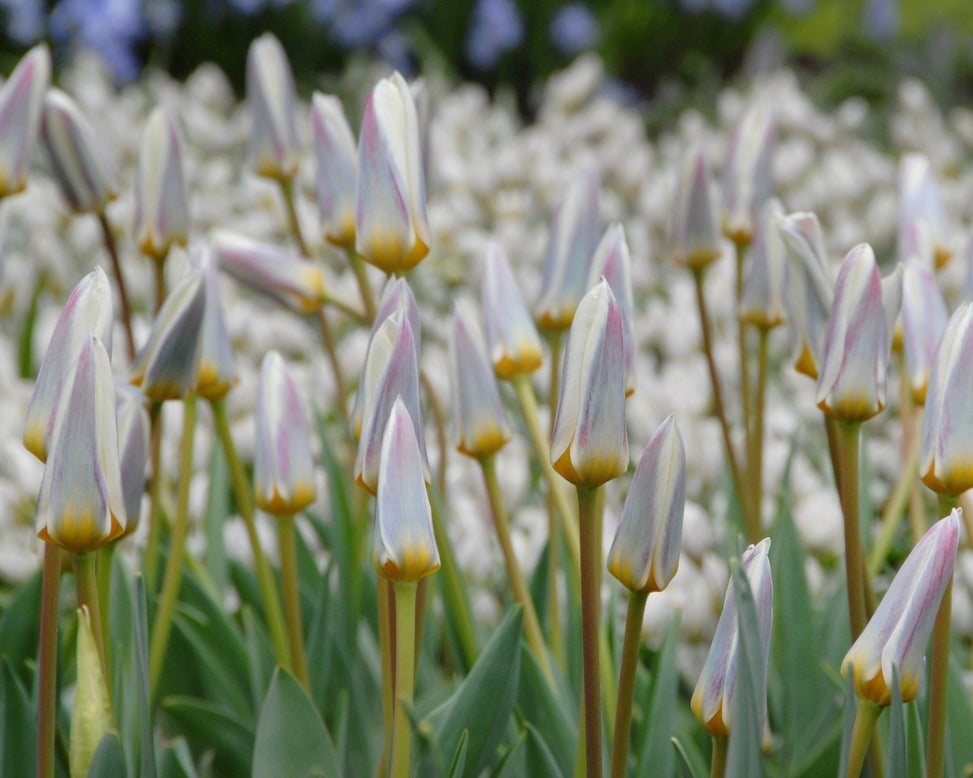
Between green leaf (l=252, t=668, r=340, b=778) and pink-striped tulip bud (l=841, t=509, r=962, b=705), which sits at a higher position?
pink-striped tulip bud (l=841, t=509, r=962, b=705)

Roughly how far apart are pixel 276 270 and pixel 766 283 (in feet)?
1.49

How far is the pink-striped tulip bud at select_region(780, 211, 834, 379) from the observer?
73 cm

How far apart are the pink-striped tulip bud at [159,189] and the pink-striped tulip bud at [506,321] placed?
34 cm

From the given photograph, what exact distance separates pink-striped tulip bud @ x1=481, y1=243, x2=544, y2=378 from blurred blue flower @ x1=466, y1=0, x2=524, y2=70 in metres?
3.60

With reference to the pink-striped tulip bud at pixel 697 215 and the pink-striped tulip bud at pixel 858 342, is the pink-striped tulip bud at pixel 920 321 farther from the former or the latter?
the pink-striped tulip bud at pixel 697 215

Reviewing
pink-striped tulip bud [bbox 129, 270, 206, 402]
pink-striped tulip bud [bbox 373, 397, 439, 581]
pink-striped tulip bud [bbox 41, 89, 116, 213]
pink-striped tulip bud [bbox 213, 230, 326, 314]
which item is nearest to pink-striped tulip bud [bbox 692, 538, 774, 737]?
pink-striped tulip bud [bbox 373, 397, 439, 581]

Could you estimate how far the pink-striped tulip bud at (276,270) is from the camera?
0.98 metres

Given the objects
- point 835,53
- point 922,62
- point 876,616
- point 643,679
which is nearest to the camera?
point 876,616

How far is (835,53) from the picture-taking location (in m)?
5.08

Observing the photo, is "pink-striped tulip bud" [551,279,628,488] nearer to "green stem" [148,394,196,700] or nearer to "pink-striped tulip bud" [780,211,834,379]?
"pink-striped tulip bud" [780,211,834,379]

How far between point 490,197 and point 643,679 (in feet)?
6.94

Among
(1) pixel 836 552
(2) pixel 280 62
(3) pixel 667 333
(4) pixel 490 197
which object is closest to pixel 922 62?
(4) pixel 490 197

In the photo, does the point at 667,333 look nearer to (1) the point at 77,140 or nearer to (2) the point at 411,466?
(1) the point at 77,140

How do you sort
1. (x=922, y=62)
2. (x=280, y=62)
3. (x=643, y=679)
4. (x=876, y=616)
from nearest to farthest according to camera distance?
(x=876, y=616)
(x=643, y=679)
(x=280, y=62)
(x=922, y=62)
